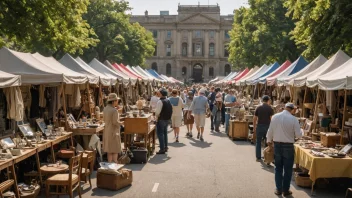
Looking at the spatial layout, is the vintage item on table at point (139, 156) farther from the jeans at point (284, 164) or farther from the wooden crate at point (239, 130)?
the wooden crate at point (239, 130)

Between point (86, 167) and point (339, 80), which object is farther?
point (339, 80)

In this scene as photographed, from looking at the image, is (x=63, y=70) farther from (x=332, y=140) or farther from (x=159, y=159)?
(x=332, y=140)

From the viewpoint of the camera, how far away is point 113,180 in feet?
28.8

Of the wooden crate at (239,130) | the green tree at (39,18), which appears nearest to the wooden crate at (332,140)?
the wooden crate at (239,130)

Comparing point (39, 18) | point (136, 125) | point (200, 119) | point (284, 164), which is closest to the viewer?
point (284, 164)

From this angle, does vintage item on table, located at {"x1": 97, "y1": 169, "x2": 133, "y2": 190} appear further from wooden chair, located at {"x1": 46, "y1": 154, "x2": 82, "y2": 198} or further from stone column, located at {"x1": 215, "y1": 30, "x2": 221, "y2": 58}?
stone column, located at {"x1": 215, "y1": 30, "x2": 221, "y2": 58}

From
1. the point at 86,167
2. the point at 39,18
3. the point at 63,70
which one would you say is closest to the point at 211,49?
the point at 39,18

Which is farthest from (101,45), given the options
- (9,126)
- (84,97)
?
(9,126)

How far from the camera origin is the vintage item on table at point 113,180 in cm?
877

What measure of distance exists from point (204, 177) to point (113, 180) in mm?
2320

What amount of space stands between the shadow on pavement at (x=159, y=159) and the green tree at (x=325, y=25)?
8615 millimetres

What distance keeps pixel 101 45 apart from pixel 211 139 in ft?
93.0

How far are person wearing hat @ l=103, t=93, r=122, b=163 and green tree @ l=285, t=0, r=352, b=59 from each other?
9.93m

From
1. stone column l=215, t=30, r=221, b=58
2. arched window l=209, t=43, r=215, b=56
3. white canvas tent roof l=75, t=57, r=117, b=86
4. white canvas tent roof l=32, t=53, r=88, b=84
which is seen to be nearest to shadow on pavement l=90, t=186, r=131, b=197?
white canvas tent roof l=32, t=53, r=88, b=84
